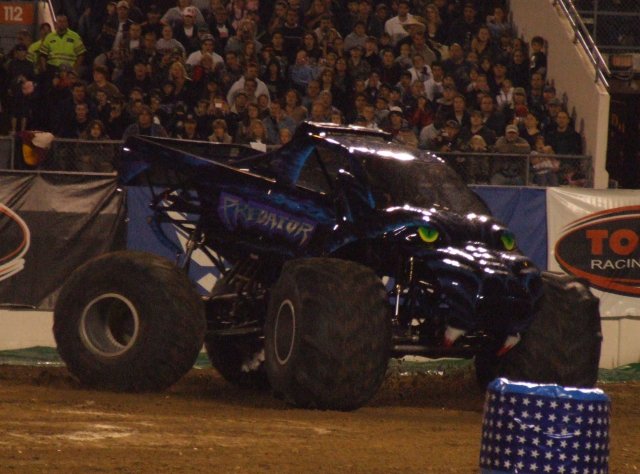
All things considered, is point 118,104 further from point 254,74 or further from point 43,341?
point 43,341

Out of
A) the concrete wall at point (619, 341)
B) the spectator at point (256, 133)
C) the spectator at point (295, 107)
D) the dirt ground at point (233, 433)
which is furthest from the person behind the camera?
the spectator at point (295, 107)

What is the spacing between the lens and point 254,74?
19266mm

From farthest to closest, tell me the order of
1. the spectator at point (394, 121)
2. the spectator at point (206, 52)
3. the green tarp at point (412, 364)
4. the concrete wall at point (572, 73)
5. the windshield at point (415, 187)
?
the spectator at point (206, 52), the concrete wall at point (572, 73), the spectator at point (394, 121), the green tarp at point (412, 364), the windshield at point (415, 187)

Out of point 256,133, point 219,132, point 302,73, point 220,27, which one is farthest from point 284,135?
point 220,27

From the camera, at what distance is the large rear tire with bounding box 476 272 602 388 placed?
1116cm

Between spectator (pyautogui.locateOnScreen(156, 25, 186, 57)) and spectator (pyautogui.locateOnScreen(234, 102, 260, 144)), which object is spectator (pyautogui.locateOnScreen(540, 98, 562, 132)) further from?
spectator (pyautogui.locateOnScreen(156, 25, 186, 57))

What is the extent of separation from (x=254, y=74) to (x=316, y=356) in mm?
9642

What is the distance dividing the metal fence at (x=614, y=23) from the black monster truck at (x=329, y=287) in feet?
40.5

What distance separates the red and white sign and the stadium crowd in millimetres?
380

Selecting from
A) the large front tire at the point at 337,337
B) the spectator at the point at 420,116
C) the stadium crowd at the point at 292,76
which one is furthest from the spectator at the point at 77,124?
the large front tire at the point at 337,337

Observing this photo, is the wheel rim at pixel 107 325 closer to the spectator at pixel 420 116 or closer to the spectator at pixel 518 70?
the spectator at pixel 420 116

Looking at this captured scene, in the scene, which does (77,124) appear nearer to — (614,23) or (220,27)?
(220,27)

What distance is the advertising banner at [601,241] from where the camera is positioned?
50.7 ft

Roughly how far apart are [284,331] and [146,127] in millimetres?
7409
